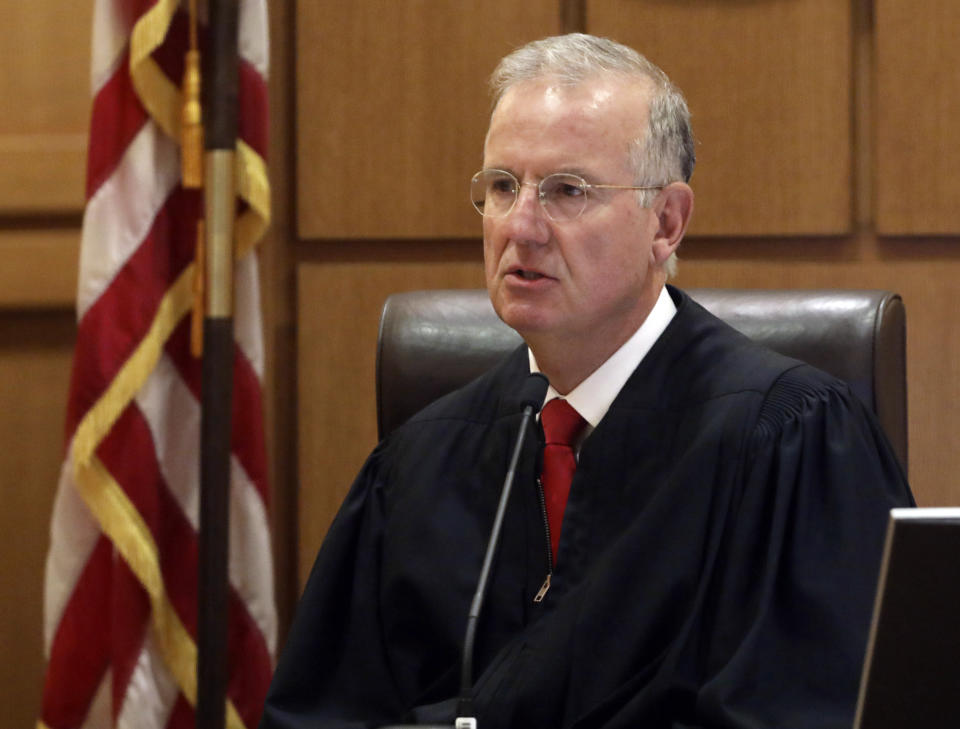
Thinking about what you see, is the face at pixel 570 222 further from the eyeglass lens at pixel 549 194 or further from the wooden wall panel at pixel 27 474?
the wooden wall panel at pixel 27 474

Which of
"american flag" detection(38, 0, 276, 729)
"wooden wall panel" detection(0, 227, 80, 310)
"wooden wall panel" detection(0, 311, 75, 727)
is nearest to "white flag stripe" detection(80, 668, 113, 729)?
"american flag" detection(38, 0, 276, 729)

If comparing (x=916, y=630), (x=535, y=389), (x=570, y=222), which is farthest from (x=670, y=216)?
(x=916, y=630)

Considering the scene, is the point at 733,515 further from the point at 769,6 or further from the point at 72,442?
the point at 769,6

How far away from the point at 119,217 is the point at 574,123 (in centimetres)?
132

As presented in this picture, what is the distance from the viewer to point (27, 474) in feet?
9.88

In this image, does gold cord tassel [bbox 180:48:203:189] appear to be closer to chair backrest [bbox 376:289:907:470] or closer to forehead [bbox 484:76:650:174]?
chair backrest [bbox 376:289:907:470]

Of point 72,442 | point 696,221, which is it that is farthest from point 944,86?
point 72,442

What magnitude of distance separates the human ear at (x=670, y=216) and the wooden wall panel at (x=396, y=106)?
4.36 ft

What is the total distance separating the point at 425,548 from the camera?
5.34 ft

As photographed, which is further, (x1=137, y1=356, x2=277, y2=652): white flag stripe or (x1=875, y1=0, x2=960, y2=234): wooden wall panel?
(x1=875, y1=0, x2=960, y2=234): wooden wall panel

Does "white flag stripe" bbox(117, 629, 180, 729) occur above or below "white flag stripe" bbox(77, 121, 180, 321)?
below

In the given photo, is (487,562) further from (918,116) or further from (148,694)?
(918,116)

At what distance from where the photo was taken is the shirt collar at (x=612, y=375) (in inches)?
62.6

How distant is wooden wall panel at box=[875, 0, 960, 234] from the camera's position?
2.75 meters
